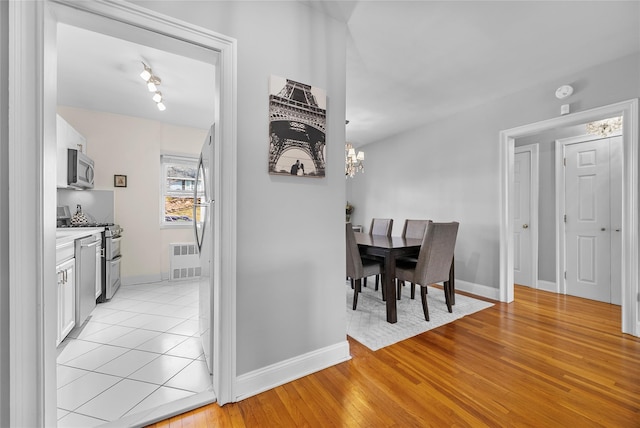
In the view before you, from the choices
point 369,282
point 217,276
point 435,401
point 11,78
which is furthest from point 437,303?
point 11,78

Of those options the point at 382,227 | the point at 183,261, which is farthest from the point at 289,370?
the point at 183,261

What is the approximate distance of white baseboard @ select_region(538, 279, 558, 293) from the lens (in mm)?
3695

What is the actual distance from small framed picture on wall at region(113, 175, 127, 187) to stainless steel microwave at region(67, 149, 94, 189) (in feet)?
1.56

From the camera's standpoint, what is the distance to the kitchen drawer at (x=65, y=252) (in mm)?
2018

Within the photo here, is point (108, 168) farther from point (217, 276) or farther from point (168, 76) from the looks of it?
point (217, 276)

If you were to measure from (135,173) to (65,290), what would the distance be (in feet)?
7.80

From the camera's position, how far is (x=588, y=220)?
3432 mm

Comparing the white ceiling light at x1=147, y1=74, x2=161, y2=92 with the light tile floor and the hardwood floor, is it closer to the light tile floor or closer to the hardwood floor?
the light tile floor

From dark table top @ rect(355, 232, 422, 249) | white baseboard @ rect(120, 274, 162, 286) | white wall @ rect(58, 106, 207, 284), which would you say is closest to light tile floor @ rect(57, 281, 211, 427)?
white baseboard @ rect(120, 274, 162, 286)

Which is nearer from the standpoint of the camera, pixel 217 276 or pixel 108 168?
pixel 217 276

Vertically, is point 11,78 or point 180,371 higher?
point 11,78

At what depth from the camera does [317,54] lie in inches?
74.2

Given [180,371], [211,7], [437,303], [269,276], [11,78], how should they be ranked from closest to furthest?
[11,78], [211,7], [269,276], [180,371], [437,303]

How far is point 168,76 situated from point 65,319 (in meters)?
2.46
